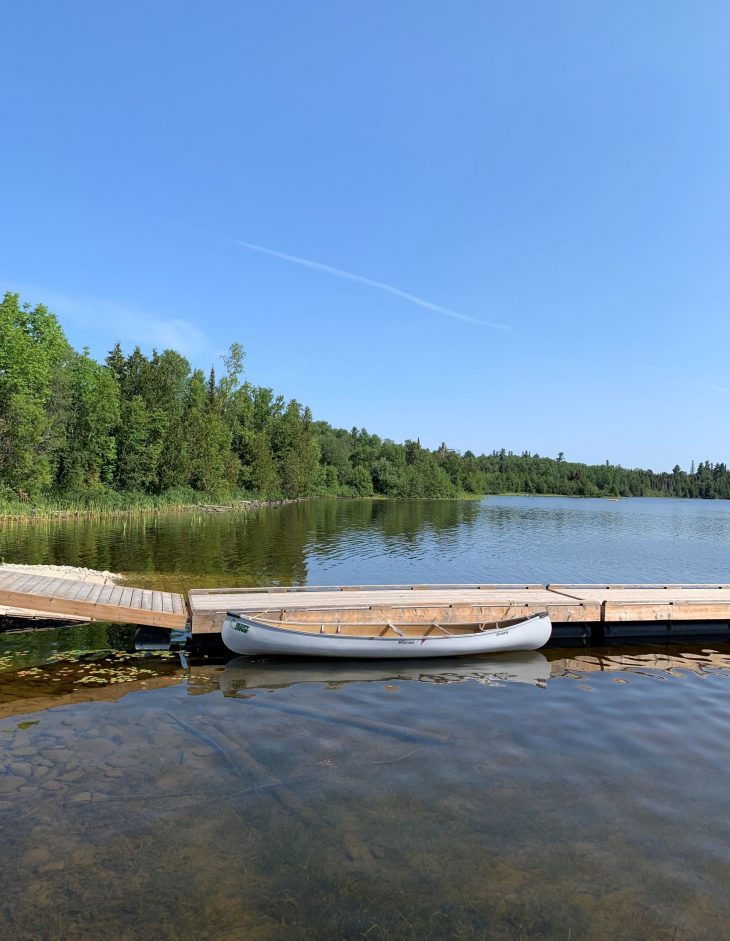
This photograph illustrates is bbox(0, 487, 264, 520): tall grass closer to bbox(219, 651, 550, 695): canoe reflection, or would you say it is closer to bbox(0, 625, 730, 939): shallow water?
bbox(219, 651, 550, 695): canoe reflection

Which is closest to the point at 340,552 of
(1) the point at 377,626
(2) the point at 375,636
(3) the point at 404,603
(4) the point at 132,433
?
(3) the point at 404,603

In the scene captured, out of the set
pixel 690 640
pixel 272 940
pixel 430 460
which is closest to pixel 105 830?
pixel 272 940

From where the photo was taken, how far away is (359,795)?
27.7 ft

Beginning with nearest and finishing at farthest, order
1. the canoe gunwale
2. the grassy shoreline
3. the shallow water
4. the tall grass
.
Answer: the shallow water → the canoe gunwale → the grassy shoreline → the tall grass

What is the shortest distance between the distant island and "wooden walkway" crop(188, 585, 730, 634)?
1467 inches

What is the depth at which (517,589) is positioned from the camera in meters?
20.7

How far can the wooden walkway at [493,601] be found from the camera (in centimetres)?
1648

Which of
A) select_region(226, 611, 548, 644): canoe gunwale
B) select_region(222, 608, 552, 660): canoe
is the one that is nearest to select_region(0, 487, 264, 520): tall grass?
select_region(222, 608, 552, 660): canoe

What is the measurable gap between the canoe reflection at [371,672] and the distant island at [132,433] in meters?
40.0

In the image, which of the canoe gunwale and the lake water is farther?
the canoe gunwale

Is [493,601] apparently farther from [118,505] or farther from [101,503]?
[118,505]

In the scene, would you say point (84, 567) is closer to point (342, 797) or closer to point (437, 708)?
point (437, 708)

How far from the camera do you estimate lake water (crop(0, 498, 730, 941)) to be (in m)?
6.21

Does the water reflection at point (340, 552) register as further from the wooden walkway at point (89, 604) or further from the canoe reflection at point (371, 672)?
the canoe reflection at point (371, 672)
